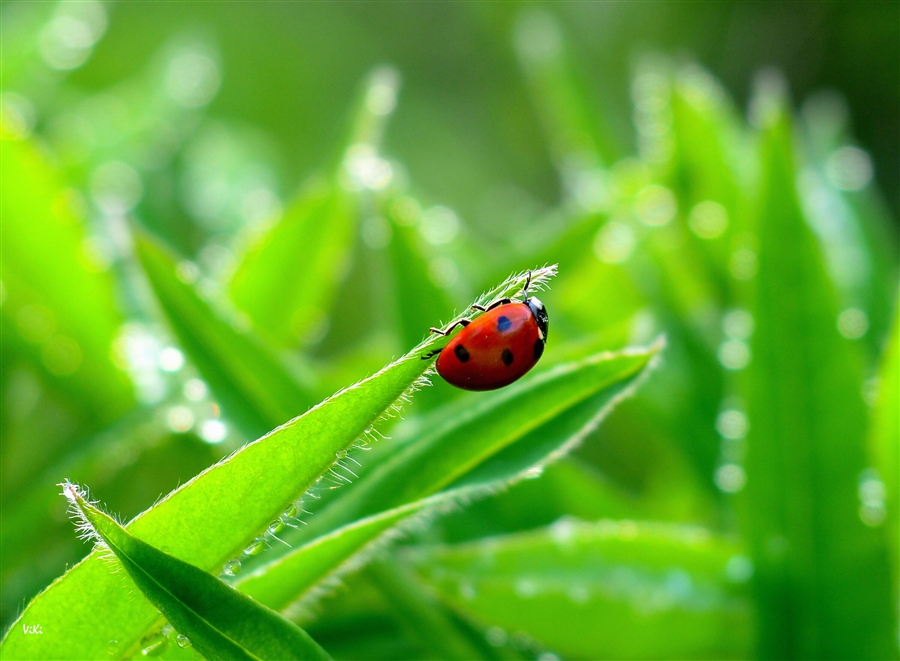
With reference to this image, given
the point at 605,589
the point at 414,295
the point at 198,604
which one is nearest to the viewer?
the point at 198,604

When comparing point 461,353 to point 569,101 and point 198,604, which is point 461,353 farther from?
point 569,101

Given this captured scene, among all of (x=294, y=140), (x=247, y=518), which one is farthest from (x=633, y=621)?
(x=294, y=140)

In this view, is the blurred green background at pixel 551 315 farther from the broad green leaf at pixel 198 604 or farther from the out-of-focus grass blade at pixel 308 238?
the broad green leaf at pixel 198 604

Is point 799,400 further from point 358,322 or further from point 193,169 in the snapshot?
point 358,322

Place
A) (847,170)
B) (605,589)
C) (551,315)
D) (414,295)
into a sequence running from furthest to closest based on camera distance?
(847,170) < (551,315) < (414,295) < (605,589)

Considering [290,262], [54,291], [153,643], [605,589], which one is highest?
[290,262]

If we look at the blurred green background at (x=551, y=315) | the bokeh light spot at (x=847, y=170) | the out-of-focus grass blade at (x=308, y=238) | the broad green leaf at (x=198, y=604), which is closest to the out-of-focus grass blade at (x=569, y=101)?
the blurred green background at (x=551, y=315)

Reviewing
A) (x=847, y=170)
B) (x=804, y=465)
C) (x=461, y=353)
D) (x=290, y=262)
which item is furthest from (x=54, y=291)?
(x=847, y=170)
